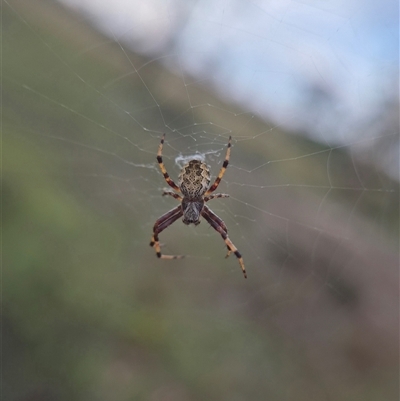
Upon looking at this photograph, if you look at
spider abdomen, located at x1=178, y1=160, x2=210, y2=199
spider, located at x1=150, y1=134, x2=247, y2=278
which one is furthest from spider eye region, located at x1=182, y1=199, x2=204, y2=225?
spider abdomen, located at x1=178, y1=160, x2=210, y2=199

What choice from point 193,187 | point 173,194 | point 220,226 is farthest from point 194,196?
point 220,226

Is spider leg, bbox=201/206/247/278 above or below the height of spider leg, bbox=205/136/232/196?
below

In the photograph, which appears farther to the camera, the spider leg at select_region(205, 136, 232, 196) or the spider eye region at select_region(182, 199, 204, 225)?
the spider eye region at select_region(182, 199, 204, 225)

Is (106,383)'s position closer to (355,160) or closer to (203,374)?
(203,374)

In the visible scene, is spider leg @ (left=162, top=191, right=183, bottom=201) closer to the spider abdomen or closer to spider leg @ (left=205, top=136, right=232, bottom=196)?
the spider abdomen

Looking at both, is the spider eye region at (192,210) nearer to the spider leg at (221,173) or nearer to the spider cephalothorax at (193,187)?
the spider cephalothorax at (193,187)
